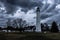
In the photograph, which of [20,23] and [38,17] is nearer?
[38,17]

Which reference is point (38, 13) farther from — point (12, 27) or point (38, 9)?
point (12, 27)

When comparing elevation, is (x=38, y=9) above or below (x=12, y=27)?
above

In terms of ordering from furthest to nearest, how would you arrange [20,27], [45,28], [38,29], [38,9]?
[45,28]
[20,27]
[38,9]
[38,29]

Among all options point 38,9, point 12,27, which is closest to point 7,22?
point 12,27

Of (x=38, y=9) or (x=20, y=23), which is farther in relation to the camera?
(x=20, y=23)

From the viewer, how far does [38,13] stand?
80188mm

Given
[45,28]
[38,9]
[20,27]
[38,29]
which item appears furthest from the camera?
[45,28]

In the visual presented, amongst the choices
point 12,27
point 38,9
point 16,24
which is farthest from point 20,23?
point 38,9

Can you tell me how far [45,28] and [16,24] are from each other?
1875cm

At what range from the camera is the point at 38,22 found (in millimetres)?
75688

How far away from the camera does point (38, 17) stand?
77.4 m

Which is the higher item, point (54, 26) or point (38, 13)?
point (38, 13)

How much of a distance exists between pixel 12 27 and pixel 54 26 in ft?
127

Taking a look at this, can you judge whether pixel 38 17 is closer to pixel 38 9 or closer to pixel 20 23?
pixel 38 9
